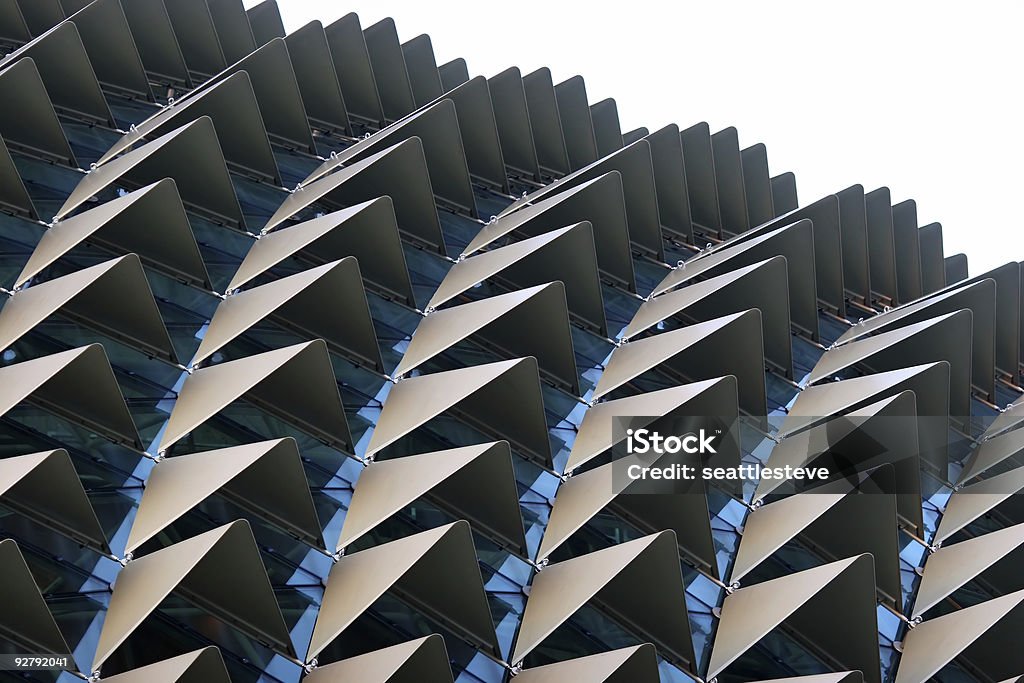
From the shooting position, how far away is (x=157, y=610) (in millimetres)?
14133

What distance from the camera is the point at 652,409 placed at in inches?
712

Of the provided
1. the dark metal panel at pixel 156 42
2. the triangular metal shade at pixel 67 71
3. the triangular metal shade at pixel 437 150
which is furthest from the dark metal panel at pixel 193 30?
the triangular metal shade at pixel 437 150

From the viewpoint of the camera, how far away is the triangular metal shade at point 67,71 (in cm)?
2247

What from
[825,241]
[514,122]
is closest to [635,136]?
[514,122]

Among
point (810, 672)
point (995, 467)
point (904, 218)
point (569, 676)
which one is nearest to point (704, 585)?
point (810, 672)

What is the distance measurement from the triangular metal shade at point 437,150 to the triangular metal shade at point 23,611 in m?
13.1

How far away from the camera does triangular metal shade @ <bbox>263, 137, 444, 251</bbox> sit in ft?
72.9

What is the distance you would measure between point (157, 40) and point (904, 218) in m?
19.4

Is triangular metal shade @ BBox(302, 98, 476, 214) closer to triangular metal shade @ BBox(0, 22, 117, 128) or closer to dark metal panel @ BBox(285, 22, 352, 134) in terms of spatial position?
dark metal panel @ BBox(285, 22, 352, 134)

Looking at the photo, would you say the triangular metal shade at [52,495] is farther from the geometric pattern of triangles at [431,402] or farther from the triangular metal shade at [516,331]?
the triangular metal shade at [516,331]

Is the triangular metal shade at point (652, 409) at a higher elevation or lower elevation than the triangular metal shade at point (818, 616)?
higher

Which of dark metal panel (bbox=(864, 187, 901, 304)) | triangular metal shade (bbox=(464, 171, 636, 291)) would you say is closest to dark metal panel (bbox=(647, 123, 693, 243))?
triangular metal shade (bbox=(464, 171, 636, 291))

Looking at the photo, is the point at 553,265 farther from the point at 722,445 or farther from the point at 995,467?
the point at 995,467

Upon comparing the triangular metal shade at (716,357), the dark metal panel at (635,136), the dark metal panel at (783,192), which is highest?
the dark metal panel at (635,136)
